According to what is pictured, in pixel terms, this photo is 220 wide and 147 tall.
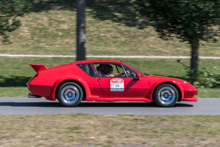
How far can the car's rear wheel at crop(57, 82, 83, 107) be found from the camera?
29.2 ft

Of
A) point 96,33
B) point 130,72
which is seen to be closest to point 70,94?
point 130,72

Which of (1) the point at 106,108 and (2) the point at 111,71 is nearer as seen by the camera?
(1) the point at 106,108

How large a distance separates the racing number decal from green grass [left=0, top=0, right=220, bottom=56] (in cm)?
1387

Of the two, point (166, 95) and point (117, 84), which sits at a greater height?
point (117, 84)

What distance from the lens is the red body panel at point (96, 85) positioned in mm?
8914

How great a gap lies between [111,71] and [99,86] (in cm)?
59

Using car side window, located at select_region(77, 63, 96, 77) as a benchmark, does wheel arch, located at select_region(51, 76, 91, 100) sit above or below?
below

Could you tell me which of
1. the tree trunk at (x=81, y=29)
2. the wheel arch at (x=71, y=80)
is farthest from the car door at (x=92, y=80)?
the tree trunk at (x=81, y=29)

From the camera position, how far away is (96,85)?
895cm

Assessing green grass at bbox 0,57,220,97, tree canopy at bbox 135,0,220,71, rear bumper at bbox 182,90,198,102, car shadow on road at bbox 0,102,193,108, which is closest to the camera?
rear bumper at bbox 182,90,198,102

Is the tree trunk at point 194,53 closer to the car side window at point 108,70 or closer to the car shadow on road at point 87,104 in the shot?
the car shadow on road at point 87,104

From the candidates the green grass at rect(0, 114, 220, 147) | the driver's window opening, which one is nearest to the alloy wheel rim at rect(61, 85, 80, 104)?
the driver's window opening

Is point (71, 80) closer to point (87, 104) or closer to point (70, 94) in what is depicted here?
point (70, 94)

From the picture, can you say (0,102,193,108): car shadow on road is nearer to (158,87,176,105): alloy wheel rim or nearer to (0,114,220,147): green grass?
(158,87,176,105): alloy wheel rim
